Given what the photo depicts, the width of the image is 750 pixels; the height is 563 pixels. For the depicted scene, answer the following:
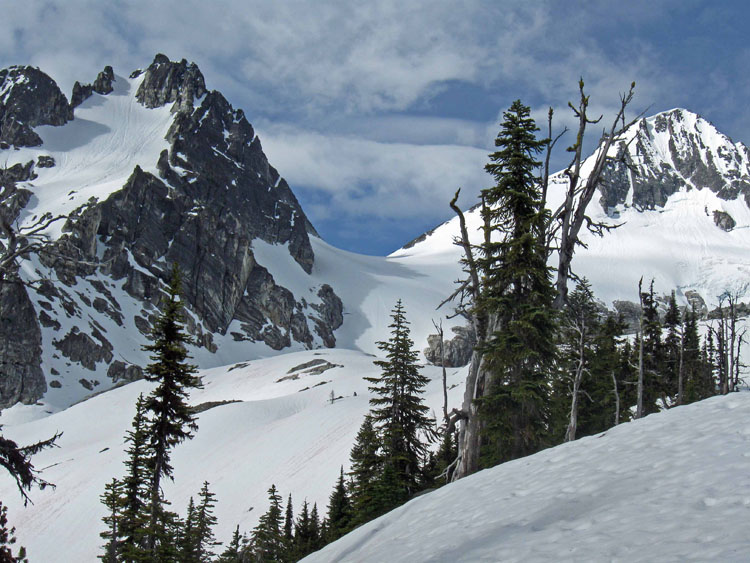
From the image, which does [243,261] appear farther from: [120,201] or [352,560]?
[352,560]

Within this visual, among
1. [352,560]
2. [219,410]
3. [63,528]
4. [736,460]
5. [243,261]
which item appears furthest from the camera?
[243,261]

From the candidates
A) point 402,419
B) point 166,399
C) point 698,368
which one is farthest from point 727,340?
point 166,399

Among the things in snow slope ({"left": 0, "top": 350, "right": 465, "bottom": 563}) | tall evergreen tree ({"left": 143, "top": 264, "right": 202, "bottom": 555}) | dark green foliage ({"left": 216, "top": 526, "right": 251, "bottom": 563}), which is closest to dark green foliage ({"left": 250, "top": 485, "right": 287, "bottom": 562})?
dark green foliage ({"left": 216, "top": 526, "right": 251, "bottom": 563})

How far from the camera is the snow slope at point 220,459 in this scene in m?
45.0

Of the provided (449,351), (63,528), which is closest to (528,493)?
(63,528)

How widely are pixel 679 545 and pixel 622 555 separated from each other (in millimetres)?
460

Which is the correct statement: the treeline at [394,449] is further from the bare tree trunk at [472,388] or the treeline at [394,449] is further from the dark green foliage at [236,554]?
the dark green foliage at [236,554]

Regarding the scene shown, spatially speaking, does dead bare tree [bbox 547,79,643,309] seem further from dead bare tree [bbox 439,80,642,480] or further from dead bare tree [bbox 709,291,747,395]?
dead bare tree [bbox 709,291,747,395]

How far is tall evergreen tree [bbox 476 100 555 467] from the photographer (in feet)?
49.3

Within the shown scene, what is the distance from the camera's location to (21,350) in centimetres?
11169

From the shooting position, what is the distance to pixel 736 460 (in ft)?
23.1

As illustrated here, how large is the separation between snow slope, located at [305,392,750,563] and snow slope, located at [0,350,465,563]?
34.8 meters

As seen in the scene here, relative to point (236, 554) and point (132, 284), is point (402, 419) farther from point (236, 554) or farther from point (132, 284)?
point (132, 284)

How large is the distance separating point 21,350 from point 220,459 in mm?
76137
